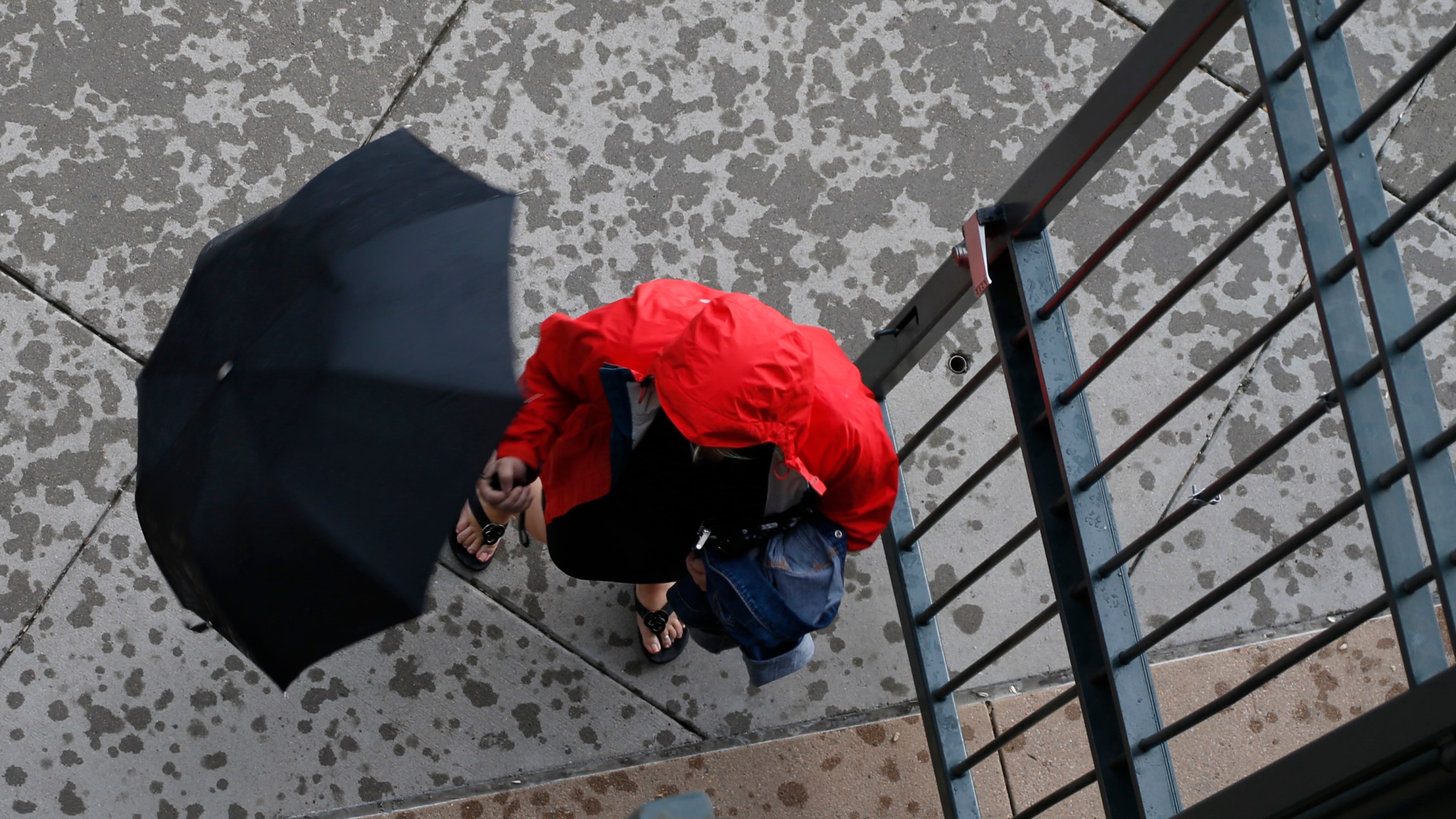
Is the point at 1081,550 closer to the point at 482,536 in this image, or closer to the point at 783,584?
the point at 783,584

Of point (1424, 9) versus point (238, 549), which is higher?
point (1424, 9)

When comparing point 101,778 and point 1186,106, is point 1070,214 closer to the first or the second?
point 1186,106

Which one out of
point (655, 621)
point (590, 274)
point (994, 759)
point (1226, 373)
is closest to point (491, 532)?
point (655, 621)

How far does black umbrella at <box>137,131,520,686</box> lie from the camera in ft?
5.62

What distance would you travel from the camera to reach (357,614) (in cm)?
179

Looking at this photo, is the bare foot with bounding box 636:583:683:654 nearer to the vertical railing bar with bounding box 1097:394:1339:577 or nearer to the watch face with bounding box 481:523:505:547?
the watch face with bounding box 481:523:505:547

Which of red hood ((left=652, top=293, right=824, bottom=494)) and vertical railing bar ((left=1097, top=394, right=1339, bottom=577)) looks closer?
vertical railing bar ((left=1097, top=394, right=1339, bottom=577))

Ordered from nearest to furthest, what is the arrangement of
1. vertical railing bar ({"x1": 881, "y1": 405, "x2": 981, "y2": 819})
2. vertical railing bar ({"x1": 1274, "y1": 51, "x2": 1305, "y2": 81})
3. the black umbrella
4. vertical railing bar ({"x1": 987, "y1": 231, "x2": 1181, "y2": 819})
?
vertical railing bar ({"x1": 1274, "y1": 51, "x2": 1305, "y2": 81}) < the black umbrella < vertical railing bar ({"x1": 987, "y1": 231, "x2": 1181, "y2": 819}) < vertical railing bar ({"x1": 881, "y1": 405, "x2": 981, "y2": 819})

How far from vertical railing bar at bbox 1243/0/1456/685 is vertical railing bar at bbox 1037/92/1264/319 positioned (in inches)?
1.9

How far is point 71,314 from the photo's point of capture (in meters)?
2.94

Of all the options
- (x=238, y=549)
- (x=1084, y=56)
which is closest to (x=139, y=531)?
(x=238, y=549)

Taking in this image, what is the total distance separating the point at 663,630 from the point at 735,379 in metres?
1.25

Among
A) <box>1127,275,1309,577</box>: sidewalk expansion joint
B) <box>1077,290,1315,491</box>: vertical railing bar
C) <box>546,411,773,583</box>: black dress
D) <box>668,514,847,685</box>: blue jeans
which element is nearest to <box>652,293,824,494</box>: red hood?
<box>546,411,773,583</box>: black dress

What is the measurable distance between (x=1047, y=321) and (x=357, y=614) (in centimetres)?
130
